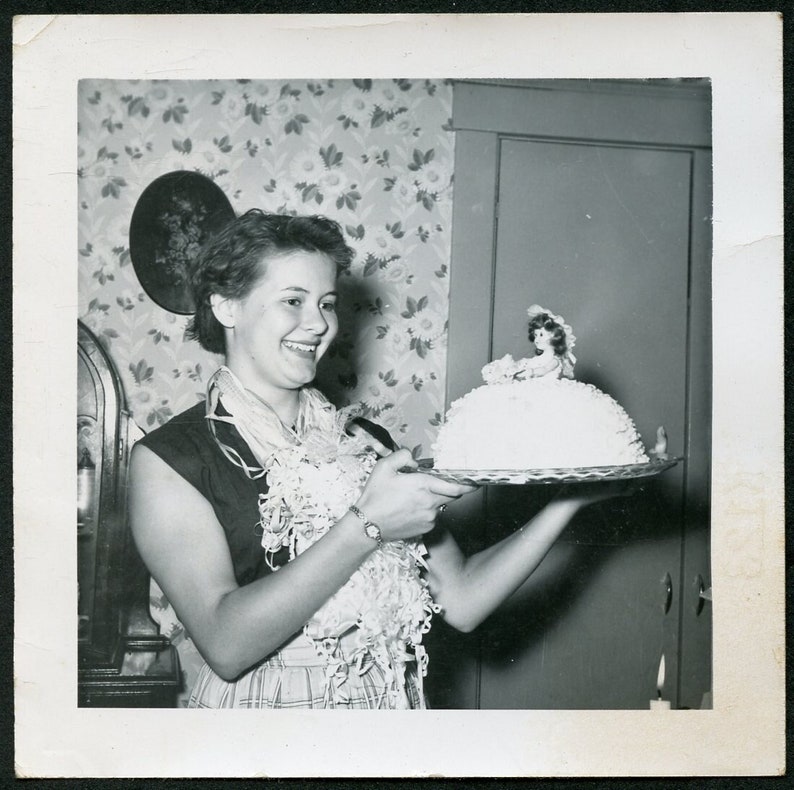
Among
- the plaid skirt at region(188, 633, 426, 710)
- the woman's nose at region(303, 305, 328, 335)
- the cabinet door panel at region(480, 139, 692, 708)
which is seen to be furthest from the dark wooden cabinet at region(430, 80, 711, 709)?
the woman's nose at region(303, 305, 328, 335)

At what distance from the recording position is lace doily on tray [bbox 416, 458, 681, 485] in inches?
41.4

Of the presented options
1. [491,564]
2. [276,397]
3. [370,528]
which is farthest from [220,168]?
[491,564]

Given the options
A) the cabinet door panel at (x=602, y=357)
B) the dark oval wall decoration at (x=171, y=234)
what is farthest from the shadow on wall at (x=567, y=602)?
the dark oval wall decoration at (x=171, y=234)

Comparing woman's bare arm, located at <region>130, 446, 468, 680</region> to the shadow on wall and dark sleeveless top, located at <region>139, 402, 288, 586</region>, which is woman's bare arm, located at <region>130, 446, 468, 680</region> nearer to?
dark sleeveless top, located at <region>139, 402, 288, 586</region>

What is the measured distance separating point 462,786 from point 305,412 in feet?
2.17

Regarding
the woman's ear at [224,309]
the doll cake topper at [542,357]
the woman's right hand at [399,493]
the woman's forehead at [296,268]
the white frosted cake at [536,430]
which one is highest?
the woman's forehead at [296,268]

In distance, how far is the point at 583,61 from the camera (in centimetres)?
125

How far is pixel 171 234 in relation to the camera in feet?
4.03

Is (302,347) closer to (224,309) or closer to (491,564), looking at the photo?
(224,309)

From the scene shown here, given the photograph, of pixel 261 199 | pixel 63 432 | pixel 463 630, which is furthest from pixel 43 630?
pixel 261 199

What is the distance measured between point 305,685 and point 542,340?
665 millimetres

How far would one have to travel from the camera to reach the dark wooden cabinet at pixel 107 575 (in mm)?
1227

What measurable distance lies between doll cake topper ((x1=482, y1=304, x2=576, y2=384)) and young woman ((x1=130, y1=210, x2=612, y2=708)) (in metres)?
0.21

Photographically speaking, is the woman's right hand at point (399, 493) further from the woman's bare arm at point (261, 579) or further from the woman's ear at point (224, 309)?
the woman's ear at point (224, 309)
